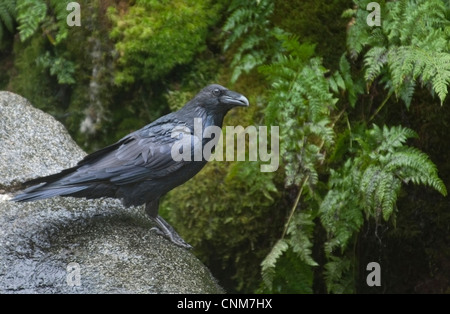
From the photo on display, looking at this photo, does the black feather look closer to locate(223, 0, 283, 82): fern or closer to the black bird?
the black bird

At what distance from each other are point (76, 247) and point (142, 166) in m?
0.65

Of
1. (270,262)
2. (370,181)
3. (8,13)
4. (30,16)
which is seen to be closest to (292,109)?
(370,181)

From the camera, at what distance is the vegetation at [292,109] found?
4836 mm

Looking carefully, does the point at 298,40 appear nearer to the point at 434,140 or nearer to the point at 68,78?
the point at 434,140

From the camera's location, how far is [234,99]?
185 inches

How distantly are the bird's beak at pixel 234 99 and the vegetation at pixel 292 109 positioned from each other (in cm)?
43

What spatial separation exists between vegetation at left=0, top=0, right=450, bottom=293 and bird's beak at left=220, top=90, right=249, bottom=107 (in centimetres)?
43

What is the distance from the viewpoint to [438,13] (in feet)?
16.2

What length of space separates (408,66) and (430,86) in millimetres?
317

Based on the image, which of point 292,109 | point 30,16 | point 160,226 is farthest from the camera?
point 30,16

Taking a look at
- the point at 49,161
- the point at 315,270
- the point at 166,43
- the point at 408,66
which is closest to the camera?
the point at 408,66

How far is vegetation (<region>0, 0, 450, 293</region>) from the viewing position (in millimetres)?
4836

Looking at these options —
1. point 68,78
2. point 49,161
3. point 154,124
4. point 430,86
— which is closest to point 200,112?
point 154,124

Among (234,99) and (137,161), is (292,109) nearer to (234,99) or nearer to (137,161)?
(234,99)
